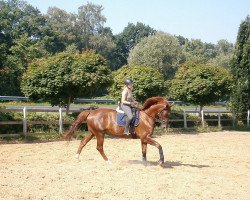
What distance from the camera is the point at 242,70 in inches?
1325

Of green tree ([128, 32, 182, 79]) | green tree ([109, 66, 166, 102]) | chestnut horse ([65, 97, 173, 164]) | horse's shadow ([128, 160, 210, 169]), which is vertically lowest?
horse's shadow ([128, 160, 210, 169])

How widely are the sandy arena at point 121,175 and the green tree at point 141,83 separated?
30.1ft

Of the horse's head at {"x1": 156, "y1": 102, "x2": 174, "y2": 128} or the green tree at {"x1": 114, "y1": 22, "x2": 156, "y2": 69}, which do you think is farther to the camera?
the green tree at {"x1": 114, "y1": 22, "x2": 156, "y2": 69}

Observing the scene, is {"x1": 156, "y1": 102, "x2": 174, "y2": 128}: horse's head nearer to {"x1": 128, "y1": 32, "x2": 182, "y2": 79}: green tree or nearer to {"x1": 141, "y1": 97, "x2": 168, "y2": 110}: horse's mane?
{"x1": 141, "y1": 97, "x2": 168, "y2": 110}: horse's mane

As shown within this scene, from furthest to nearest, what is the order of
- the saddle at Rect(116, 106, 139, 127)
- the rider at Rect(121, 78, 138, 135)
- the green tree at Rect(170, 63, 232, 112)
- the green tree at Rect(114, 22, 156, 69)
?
the green tree at Rect(114, 22, 156, 69) → the green tree at Rect(170, 63, 232, 112) → the saddle at Rect(116, 106, 139, 127) → the rider at Rect(121, 78, 138, 135)

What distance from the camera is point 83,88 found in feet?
73.8

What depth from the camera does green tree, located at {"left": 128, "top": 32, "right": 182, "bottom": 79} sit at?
66.5m

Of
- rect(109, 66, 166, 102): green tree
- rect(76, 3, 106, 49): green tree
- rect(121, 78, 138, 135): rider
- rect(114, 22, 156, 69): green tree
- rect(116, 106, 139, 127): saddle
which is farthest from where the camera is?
rect(114, 22, 156, 69): green tree

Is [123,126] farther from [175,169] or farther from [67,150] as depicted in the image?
[67,150]

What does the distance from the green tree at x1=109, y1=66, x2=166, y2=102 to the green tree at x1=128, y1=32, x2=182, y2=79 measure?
1563 inches

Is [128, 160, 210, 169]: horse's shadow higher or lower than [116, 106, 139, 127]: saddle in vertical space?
lower

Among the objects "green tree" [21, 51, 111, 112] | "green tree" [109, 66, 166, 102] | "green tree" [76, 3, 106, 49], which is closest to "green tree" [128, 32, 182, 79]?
"green tree" [76, 3, 106, 49]

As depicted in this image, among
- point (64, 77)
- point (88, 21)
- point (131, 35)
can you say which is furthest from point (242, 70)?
point (131, 35)

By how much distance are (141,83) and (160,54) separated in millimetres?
42355
